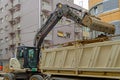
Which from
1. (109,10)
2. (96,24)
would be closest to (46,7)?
(109,10)

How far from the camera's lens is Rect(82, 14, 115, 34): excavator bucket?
40.3 feet

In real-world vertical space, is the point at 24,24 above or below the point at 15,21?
below

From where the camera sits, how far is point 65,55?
37.8ft

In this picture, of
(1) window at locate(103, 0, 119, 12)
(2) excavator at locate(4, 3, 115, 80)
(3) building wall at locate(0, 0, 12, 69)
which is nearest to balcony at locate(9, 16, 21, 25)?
(3) building wall at locate(0, 0, 12, 69)

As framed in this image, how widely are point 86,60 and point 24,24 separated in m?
32.0

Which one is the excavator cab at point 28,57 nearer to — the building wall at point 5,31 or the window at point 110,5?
the window at point 110,5

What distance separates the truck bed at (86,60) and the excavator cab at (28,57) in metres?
4.16

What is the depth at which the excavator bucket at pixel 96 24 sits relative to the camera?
12.3m

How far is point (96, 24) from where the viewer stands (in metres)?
12.3

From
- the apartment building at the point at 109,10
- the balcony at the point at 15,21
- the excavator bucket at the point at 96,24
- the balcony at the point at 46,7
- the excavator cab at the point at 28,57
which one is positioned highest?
the balcony at the point at 46,7

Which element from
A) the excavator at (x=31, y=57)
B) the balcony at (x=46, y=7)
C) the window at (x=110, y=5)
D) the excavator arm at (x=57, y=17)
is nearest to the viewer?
the excavator arm at (x=57, y=17)

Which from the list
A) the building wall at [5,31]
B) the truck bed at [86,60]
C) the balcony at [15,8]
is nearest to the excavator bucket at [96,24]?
the truck bed at [86,60]

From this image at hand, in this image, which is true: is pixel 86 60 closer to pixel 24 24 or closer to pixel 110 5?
pixel 110 5

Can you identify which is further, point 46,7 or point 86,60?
point 46,7
